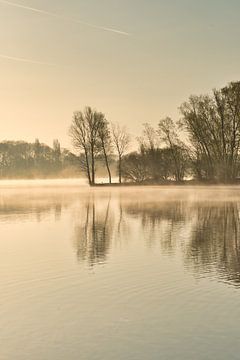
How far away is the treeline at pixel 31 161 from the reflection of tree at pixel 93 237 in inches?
5797

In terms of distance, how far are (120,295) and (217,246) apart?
21.5 ft

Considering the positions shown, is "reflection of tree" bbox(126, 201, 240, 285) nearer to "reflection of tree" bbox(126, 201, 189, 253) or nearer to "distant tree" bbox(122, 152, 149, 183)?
"reflection of tree" bbox(126, 201, 189, 253)

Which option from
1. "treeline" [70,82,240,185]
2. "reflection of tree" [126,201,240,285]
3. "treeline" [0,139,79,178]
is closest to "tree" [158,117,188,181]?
"treeline" [70,82,240,185]

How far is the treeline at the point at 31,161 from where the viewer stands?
6836 inches

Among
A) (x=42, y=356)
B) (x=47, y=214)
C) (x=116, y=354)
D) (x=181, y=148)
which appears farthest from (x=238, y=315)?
(x=181, y=148)

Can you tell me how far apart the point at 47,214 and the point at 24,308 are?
19809 millimetres

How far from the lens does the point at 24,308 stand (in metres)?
9.35

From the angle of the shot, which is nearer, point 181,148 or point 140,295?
point 140,295

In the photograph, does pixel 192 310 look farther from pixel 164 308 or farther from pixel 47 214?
pixel 47 214

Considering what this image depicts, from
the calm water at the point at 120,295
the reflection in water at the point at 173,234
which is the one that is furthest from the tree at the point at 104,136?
the calm water at the point at 120,295

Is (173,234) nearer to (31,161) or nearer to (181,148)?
(181,148)

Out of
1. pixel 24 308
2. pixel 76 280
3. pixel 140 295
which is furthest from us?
pixel 76 280

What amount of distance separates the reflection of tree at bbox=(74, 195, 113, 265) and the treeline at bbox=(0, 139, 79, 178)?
483 feet

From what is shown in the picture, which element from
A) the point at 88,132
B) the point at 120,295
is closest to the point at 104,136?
the point at 88,132
